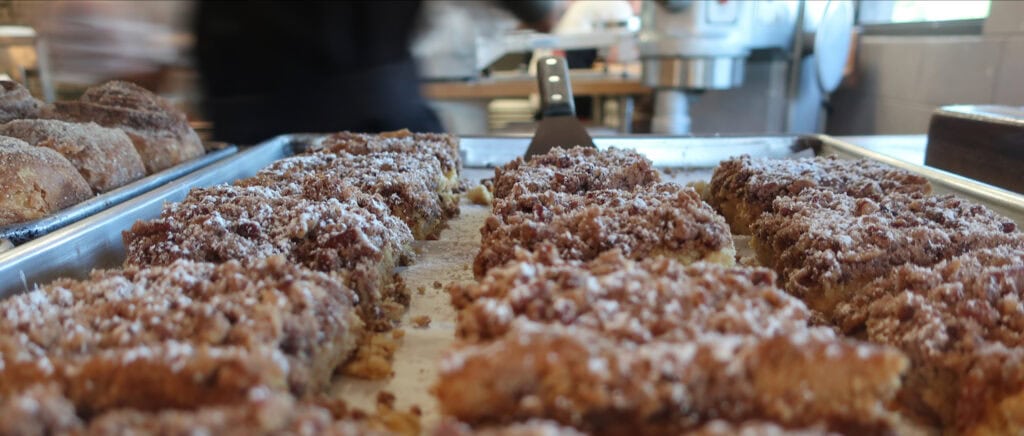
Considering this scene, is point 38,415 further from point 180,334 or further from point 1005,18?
point 1005,18

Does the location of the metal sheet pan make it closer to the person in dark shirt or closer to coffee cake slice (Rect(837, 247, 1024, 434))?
coffee cake slice (Rect(837, 247, 1024, 434))

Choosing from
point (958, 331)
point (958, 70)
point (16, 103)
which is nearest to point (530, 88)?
point (958, 70)

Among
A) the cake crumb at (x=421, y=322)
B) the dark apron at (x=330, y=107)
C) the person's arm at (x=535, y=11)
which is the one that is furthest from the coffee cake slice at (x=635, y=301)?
the person's arm at (x=535, y=11)

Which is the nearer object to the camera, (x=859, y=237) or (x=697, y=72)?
Result: (x=859, y=237)

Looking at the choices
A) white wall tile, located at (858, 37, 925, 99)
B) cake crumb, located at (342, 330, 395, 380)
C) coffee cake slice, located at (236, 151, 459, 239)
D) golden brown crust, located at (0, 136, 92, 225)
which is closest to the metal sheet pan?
golden brown crust, located at (0, 136, 92, 225)

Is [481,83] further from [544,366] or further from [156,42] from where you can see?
[544,366]

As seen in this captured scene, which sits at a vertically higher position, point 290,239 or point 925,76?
point 925,76

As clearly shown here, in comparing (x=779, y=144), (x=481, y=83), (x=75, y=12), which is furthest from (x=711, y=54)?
(x=75, y=12)
